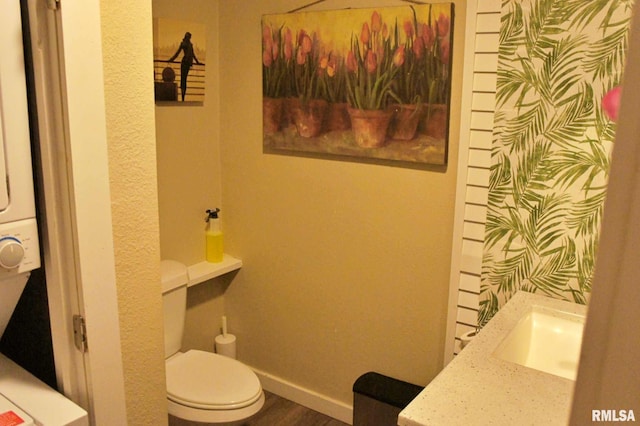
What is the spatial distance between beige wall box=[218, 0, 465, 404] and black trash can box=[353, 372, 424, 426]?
0.13 metres

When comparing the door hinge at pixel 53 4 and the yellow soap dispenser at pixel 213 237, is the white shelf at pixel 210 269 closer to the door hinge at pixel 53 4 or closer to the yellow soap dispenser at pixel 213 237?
the yellow soap dispenser at pixel 213 237

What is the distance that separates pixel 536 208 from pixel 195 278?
1.55 m

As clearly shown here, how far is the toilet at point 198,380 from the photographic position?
2.11 meters

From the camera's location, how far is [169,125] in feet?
8.29

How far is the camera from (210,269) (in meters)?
2.74

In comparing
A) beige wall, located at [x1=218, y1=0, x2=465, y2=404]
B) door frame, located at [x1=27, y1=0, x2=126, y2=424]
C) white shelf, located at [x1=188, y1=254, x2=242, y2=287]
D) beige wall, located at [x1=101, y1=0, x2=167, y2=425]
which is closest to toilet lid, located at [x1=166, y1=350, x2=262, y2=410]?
white shelf, located at [x1=188, y1=254, x2=242, y2=287]

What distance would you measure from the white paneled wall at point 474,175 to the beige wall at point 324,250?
0.26 ft

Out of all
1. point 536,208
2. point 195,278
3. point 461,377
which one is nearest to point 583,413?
point 461,377

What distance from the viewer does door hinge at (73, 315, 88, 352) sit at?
1.17 metres

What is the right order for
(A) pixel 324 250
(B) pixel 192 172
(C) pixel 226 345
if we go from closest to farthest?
(A) pixel 324 250 < (B) pixel 192 172 < (C) pixel 226 345

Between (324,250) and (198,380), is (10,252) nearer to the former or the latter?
(198,380)

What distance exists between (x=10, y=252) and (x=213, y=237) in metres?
1.71

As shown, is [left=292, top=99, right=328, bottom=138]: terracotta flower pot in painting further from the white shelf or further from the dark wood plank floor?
the dark wood plank floor

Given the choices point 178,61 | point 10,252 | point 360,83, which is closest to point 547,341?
point 360,83
